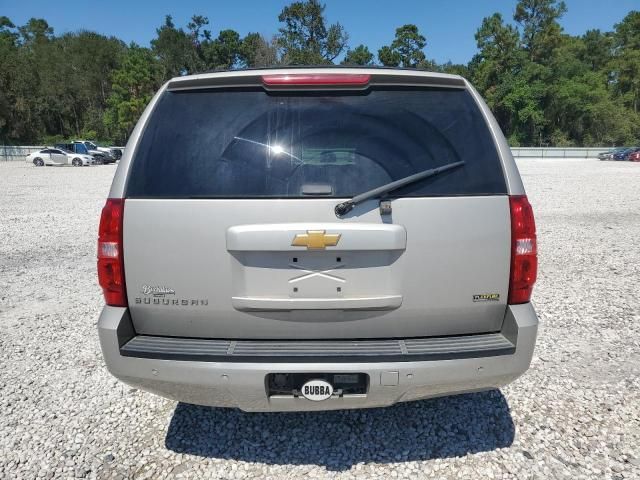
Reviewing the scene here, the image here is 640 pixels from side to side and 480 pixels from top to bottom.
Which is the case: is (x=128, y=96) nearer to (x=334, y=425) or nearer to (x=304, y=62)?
(x=304, y=62)

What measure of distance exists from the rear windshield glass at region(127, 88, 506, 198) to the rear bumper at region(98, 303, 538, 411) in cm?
72

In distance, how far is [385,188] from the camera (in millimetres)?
2064

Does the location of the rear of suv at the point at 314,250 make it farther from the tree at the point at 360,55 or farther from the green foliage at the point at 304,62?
the tree at the point at 360,55

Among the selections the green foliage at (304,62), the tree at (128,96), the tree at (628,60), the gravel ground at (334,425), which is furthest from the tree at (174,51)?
the gravel ground at (334,425)

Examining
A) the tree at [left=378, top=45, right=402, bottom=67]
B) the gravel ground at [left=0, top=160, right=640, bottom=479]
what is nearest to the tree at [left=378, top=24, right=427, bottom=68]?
the tree at [left=378, top=45, right=402, bottom=67]

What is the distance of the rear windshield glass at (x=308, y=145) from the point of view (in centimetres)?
211

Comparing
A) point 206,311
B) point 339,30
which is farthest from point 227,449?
point 339,30

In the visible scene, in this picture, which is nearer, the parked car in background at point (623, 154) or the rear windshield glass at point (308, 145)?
the rear windshield glass at point (308, 145)

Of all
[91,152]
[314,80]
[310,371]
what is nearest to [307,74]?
[314,80]

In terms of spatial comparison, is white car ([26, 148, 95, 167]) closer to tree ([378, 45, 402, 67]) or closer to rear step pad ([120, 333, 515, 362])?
rear step pad ([120, 333, 515, 362])

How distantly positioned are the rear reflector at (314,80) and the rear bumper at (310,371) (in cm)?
137

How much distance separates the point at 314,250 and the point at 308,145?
21.9 inches

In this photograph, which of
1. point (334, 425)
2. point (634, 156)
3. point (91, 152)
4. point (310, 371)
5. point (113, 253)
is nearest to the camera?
point (310, 371)

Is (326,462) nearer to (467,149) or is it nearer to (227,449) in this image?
(227,449)
